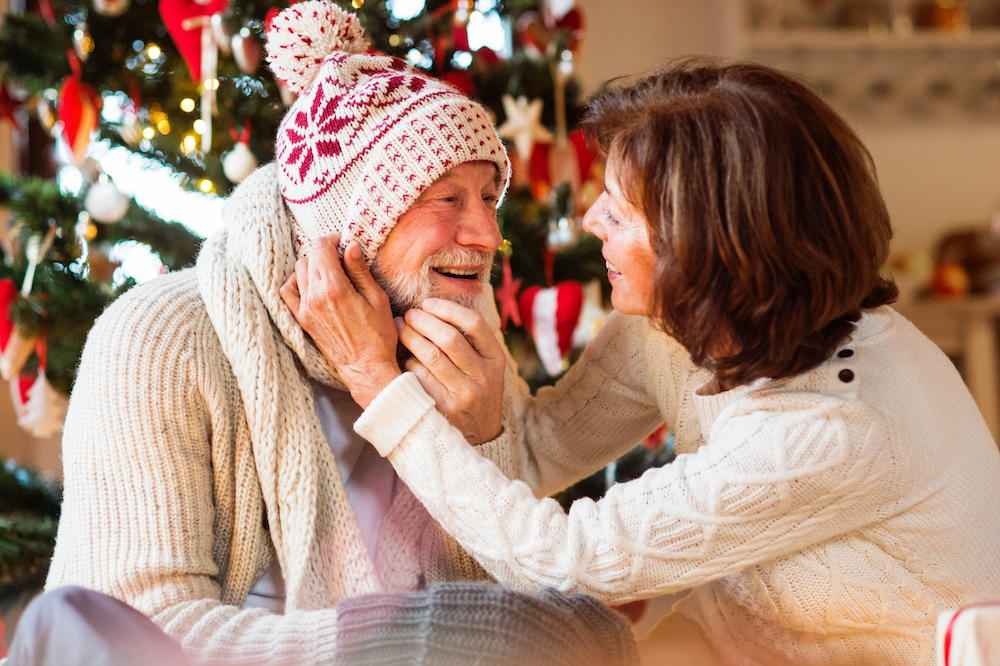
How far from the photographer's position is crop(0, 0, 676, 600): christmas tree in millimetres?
1420

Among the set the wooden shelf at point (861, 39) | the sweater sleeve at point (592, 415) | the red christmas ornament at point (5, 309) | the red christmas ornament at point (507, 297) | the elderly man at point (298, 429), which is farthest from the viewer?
the wooden shelf at point (861, 39)

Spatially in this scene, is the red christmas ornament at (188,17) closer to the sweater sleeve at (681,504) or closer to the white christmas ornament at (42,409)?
the white christmas ornament at (42,409)

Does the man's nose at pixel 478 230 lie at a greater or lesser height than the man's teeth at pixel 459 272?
greater

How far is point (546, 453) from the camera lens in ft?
4.31

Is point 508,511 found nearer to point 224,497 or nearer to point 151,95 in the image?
point 224,497

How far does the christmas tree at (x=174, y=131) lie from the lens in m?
1.42

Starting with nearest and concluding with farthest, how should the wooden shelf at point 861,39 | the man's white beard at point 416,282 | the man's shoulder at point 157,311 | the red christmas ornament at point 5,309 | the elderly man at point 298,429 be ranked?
the elderly man at point 298,429
the man's shoulder at point 157,311
the man's white beard at point 416,282
the red christmas ornament at point 5,309
the wooden shelf at point 861,39

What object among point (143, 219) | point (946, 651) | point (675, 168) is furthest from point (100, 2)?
point (946, 651)

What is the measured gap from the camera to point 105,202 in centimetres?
138

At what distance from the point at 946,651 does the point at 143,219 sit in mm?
1344

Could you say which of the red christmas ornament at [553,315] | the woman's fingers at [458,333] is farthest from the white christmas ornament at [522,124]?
the woman's fingers at [458,333]

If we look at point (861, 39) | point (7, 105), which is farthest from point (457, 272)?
point (861, 39)

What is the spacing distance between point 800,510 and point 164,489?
0.70 m

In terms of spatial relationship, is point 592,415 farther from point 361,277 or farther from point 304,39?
point 304,39
